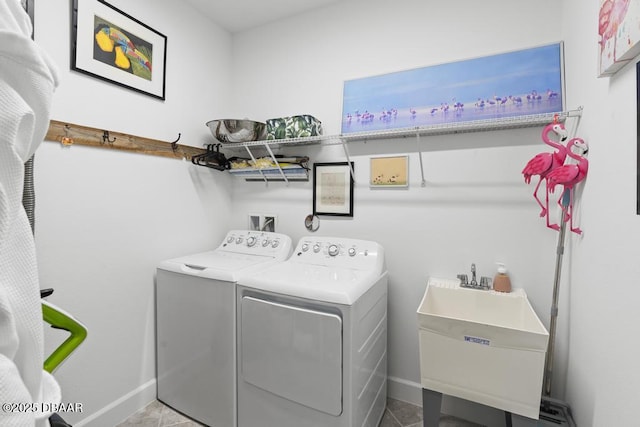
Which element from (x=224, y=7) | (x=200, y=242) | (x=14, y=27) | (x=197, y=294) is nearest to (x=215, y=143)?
(x=200, y=242)

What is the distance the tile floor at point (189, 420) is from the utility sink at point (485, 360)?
62cm

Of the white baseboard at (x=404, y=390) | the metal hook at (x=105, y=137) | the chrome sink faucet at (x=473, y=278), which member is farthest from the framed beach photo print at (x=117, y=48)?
the white baseboard at (x=404, y=390)

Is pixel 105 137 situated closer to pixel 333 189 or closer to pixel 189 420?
pixel 333 189

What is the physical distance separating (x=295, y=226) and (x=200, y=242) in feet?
2.43

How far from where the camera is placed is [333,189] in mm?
2111

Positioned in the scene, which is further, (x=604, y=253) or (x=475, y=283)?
(x=475, y=283)

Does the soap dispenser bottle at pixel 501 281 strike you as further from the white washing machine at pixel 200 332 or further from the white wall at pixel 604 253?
the white washing machine at pixel 200 332

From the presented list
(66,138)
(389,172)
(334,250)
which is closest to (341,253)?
(334,250)

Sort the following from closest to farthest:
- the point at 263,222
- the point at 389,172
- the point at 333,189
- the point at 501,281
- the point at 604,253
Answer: the point at 604,253 → the point at 501,281 → the point at 389,172 → the point at 333,189 → the point at 263,222

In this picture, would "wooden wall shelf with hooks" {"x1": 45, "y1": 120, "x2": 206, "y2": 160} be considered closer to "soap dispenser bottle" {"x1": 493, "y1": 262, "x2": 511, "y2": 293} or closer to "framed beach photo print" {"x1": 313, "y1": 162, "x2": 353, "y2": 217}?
"framed beach photo print" {"x1": 313, "y1": 162, "x2": 353, "y2": 217}

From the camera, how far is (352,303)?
129 centimetres

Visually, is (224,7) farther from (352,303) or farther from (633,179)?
(633,179)

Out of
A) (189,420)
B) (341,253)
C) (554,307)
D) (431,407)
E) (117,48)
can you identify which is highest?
(117,48)

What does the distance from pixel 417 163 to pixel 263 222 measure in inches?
49.5
